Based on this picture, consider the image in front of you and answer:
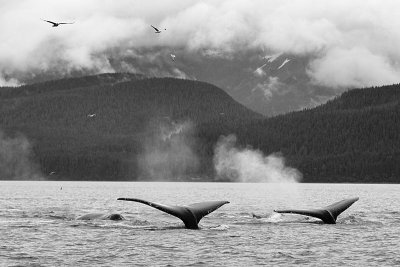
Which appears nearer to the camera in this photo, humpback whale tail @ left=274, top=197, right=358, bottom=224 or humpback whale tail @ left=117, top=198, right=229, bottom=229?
humpback whale tail @ left=117, top=198, right=229, bottom=229

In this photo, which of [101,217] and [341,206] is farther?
[101,217]

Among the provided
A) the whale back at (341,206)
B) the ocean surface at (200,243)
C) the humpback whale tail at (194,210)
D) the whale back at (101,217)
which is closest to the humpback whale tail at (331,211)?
the whale back at (341,206)

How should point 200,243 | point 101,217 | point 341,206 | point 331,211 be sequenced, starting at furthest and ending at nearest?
point 101,217 < point 331,211 < point 341,206 < point 200,243

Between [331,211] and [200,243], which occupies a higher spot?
[331,211]

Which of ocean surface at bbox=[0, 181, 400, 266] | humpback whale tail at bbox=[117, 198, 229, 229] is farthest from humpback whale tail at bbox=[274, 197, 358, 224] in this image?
humpback whale tail at bbox=[117, 198, 229, 229]

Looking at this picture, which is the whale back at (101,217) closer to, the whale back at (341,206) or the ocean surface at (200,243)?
the ocean surface at (200,243)

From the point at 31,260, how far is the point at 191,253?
8091 mm

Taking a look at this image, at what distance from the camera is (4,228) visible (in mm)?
56969

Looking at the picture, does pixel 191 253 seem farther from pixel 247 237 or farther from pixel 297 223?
pixel 297 223

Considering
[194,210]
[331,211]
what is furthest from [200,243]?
[331,211]

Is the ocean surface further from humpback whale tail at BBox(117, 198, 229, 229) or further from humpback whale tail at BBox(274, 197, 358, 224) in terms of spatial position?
humpback whale tail at BBox(117, 198, 229, 229)

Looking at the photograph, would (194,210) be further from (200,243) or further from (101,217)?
(101,217)

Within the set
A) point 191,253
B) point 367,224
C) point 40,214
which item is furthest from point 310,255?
point 40,214

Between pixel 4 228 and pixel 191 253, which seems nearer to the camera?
pixel 191 253
